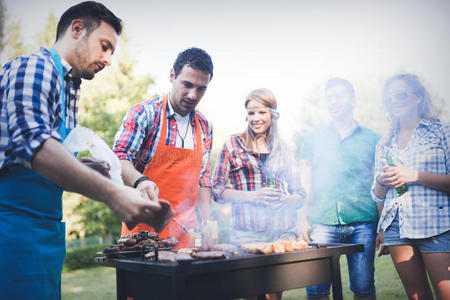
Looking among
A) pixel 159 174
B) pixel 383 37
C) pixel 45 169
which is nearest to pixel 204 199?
pixel 159 174

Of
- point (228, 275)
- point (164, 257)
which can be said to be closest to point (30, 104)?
point (164, 257)

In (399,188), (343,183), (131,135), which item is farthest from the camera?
(343,183)

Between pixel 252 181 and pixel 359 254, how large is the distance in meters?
1.17

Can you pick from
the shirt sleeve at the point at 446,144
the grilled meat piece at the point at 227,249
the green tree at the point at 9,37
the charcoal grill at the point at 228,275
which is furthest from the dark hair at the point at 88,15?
the green tree at the point at 9,37

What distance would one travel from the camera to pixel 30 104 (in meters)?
1.21

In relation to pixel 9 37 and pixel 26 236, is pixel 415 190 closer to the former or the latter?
pixel 26 236

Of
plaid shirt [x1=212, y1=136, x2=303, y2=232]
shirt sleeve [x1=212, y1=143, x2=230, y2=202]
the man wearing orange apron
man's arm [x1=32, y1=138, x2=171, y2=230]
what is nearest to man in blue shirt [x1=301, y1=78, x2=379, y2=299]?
plaid shirt [x1=212, y1=136, x2=303, y2=232]

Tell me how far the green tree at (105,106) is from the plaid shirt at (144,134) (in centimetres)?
713

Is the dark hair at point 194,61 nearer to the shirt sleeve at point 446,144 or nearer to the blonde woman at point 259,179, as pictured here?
the blonde woman at point 259,179

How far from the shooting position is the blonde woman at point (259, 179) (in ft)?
10.6

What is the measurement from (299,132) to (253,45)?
2012 millimetres

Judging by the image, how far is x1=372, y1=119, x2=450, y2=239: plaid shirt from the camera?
2779 mm

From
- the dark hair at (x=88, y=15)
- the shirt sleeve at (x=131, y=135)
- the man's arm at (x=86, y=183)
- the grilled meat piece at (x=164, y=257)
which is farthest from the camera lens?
the shirt sleeve at (x=131, y=135)

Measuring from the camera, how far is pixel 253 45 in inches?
282
